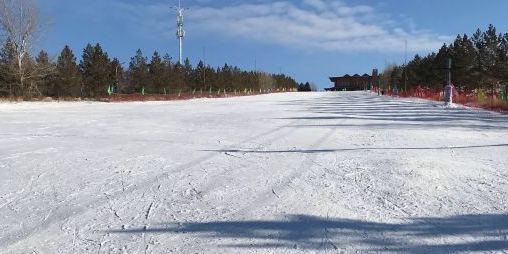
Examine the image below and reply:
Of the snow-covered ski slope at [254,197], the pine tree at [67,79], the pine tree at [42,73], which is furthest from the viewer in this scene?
the pine tree at [67,79]

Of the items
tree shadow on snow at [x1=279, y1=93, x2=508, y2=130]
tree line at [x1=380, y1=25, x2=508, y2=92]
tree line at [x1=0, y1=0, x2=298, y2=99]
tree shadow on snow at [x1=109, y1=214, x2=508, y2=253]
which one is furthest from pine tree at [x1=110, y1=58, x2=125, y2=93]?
tree shadow on snow at [x1=109, y1=214, x2=508, y2=253]

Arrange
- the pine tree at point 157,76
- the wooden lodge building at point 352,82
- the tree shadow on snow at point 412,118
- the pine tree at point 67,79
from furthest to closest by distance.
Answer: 1. the wooden lodge building at point 352,82
2. the pine tree at point 157,76
3. the pine tree at point 67,79
4. the tree shadow on snow at point 412,118

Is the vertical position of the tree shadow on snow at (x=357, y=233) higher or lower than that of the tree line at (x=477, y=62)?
lower

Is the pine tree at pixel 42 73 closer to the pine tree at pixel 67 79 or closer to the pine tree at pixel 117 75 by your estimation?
the pine tree at pixel 67 79

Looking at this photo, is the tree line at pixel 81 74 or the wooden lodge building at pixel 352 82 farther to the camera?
the wooden lodge building at pixel 352 82

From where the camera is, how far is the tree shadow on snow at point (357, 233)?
11.4 feet

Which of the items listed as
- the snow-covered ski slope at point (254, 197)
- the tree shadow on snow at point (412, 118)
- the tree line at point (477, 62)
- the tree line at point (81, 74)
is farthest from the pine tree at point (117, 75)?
the snow-covered ski slope at point (254, 197)

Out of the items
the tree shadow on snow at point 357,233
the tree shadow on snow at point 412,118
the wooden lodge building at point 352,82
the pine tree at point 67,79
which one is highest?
the wooden lodge building at point 352,82

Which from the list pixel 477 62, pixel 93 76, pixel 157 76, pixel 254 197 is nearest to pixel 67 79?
pixel 93 76

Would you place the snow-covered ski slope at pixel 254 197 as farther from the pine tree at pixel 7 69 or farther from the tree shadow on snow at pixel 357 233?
the pine tree at pixel 7 69

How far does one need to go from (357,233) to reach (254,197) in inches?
54.1

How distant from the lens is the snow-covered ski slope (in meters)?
3.60

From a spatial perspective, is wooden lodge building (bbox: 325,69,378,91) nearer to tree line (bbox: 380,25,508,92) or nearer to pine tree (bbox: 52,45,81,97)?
tree line (bbox: 380,25,508,92)

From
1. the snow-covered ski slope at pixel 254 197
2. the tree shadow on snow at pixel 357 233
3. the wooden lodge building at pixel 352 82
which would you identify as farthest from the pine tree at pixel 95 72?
the wooden lodge building at pixel 352 82
